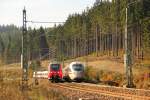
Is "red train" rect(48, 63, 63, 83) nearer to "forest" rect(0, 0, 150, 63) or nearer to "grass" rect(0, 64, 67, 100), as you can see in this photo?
"forest" rect(0, 0, 150, 63)

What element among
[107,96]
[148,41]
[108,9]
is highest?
[108,9]

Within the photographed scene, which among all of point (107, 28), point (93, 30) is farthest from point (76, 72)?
point (93, 30)

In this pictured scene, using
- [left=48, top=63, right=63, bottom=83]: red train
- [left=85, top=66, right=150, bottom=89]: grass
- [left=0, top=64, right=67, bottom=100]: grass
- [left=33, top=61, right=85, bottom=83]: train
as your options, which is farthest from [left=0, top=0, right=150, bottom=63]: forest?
[left=0, top=64, right=67, bottom=100]: grass

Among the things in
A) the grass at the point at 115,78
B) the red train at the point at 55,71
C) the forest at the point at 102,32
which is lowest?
the grass at the point at 115,78

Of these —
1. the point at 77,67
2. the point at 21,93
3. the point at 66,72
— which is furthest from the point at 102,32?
the point at 21,93

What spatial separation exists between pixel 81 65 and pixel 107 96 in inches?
945

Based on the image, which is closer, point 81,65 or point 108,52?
point 81,65

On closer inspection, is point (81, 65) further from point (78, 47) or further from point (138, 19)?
point (78, 47)

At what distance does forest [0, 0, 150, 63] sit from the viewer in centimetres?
8950

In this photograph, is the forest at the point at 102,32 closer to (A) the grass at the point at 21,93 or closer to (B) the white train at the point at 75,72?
(B) the white train at the point at 75,72

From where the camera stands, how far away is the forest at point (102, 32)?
89.5 m

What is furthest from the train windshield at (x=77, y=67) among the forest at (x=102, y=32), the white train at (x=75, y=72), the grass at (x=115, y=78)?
the forest at (x=102, y=32)

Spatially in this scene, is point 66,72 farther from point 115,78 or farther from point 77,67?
point 115,78

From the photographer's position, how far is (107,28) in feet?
358
